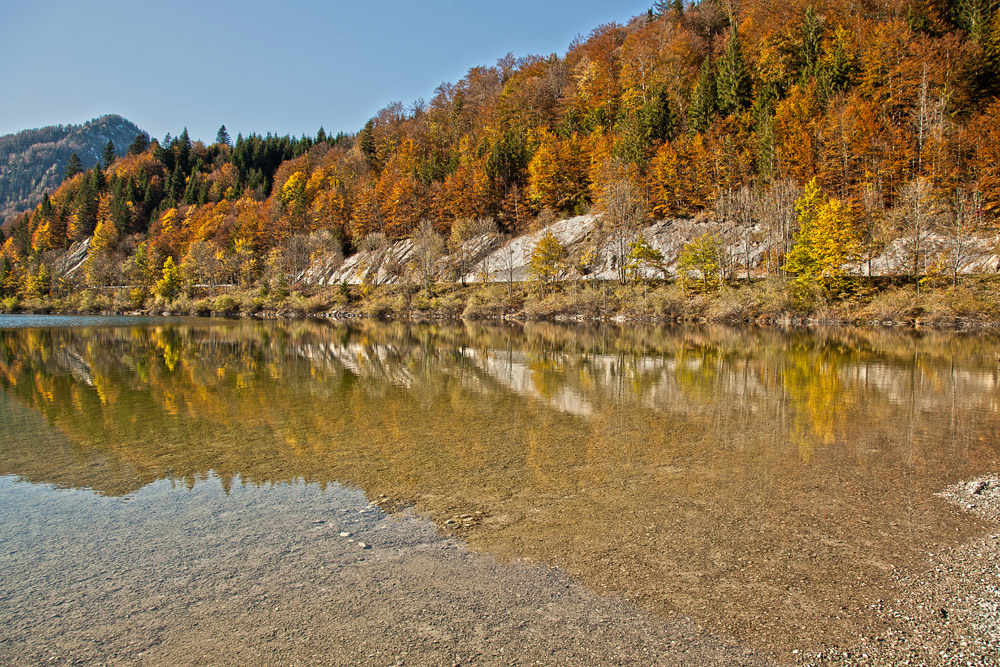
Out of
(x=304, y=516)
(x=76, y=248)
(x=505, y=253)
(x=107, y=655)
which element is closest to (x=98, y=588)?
(x=107, y=655)

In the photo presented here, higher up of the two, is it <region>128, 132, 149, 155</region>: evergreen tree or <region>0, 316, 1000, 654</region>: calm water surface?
<region>128, 132, 149, 155</region>: evergreen tree

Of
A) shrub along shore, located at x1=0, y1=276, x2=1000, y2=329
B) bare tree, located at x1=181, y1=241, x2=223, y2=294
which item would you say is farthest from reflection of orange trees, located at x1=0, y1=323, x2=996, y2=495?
bare tree, located at x1=181, y1=241, x2=223, y2=294

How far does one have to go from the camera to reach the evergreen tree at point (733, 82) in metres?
72.8

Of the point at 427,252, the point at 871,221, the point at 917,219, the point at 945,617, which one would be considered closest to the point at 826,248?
the point at 917,219

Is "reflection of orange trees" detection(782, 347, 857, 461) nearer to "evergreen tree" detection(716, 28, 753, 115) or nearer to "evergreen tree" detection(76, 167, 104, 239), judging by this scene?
"evergreen tree" detection(716, 28, 753, 115)

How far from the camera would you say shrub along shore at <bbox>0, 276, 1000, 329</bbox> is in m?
42.3

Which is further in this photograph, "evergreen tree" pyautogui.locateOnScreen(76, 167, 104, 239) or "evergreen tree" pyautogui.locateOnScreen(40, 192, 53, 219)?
"evergreen tree" pyautogui.locateOnScreen(40, 192, 53, 219)

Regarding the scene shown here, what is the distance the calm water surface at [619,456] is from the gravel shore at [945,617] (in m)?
0.19

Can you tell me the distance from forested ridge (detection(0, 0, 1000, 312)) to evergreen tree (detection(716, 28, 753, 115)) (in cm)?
24

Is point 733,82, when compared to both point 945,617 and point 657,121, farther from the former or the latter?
point 945,617

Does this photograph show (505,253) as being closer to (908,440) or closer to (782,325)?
(782,325)

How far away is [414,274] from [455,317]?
16.1 m

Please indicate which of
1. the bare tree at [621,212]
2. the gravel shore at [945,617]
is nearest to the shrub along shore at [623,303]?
the bare tree at [621,212]

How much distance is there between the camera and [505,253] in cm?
7925
